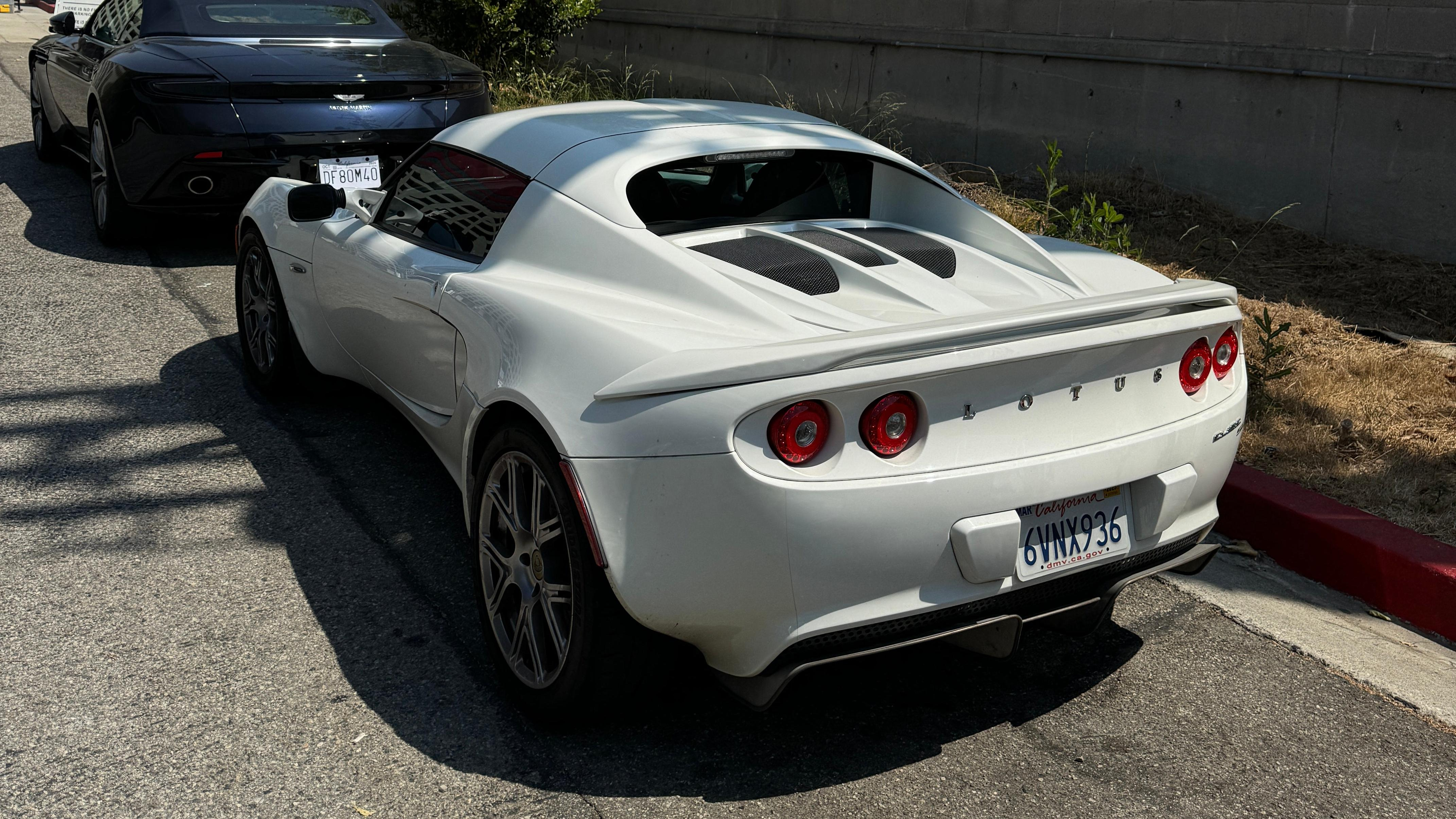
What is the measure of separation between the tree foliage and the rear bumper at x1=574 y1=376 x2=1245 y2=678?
9.36 meters

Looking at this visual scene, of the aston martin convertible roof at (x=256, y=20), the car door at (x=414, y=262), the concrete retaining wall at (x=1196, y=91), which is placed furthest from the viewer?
the aston martin convertible roof at (x=256, y=20)

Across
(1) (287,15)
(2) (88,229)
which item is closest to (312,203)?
(1) (287,15)

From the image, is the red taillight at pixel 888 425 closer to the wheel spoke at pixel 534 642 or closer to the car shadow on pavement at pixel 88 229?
the wheel spoke at pixel 534 642

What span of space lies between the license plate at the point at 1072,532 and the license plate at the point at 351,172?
4.65m

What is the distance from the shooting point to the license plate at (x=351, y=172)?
6535 mm

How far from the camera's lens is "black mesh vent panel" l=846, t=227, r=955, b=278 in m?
3.54

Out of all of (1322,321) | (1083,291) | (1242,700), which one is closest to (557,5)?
(1322,321)

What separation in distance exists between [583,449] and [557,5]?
30.8 ft

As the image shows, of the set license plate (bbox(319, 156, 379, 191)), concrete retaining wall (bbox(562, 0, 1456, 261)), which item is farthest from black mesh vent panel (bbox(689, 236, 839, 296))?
concrete retaining wall (bbox(562, 0, 1456, 261))

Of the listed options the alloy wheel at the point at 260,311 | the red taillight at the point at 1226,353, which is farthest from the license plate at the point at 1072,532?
the alloy wheel at the point at 260,311

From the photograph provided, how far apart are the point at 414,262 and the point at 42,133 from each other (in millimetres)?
7836

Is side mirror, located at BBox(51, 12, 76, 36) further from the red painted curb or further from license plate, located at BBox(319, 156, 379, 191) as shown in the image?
the red painted curb

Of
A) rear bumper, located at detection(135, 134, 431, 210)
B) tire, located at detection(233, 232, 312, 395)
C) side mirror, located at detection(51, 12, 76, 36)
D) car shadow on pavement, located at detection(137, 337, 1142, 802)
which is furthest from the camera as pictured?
side mirror, located at detection(51, 12, 76, 36)

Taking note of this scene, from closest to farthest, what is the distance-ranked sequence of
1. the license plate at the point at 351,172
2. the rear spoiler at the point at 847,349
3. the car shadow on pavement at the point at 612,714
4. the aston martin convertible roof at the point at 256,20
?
1. the rear spoiler at the point at 847,349
2. the car shadow on pavement at the point at 612,714
3. the license plate at the point at 351,172
4. the aston martin convertible roof at the point at 256,20
